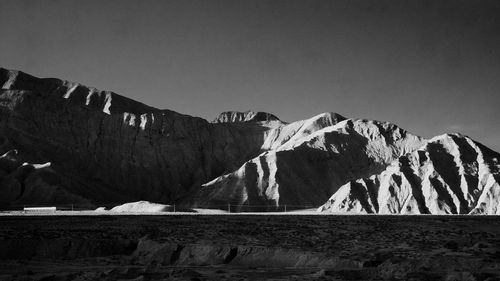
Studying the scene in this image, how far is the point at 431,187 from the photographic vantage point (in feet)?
279

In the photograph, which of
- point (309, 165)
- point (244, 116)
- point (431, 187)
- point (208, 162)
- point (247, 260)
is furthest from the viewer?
point (244, 116)

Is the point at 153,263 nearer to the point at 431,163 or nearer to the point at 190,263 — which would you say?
the point at 190,263

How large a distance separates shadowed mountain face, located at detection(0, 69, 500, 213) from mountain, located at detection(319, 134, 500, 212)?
0.77 feet

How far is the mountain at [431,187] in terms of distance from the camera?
81.8 meters

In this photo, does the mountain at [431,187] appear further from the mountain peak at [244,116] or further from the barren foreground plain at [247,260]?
the mountain peak at [244,116]

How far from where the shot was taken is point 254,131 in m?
127

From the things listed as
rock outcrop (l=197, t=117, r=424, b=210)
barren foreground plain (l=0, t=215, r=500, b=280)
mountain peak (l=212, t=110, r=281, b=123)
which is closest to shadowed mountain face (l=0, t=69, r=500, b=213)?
rock outcrop (l=197, t=117, r=424, b=210)

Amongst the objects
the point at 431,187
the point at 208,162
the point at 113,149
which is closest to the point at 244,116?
the point at 208,162

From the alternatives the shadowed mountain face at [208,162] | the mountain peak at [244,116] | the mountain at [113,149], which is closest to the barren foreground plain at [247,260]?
the shadowed mountain face at [208,162]

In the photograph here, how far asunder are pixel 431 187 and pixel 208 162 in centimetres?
4588

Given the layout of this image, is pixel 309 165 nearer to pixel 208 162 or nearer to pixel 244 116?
pixel 208 162

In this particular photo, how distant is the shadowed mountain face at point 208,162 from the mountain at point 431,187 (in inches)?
9.3

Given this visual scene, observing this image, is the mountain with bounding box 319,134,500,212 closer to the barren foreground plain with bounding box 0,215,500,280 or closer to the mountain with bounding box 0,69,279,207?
the mountain with bounding box 0,69,279,207

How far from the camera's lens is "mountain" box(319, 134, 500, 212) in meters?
81.8
